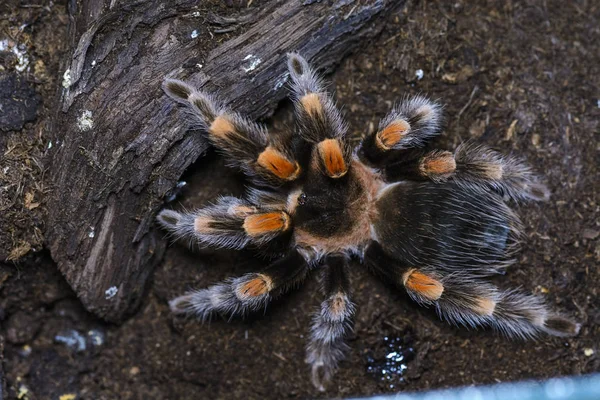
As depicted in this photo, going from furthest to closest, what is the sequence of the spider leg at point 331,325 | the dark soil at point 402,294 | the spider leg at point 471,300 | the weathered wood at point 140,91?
the dark soil at point 402,294, the spider leg at point 331,325, the spider leg at point 471,300, the weathered wood at point 140,91

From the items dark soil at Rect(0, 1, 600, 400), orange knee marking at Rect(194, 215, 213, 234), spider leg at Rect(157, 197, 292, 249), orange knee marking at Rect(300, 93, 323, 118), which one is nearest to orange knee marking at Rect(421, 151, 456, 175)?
dark soil at Rect(0, 1, 600, 400)

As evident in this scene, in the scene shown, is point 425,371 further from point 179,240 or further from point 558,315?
point 179,240

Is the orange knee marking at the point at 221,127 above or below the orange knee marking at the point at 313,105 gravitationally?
above

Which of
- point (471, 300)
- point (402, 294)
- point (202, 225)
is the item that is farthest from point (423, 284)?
point (202, 225)

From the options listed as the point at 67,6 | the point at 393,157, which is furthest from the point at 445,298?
the point at 67,6

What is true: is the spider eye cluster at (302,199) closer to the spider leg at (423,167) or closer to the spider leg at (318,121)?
the spider leg at (318,121)

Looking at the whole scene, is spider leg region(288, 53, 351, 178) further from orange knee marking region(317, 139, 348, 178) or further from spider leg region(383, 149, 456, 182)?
spider leg region(383, 149, 456, 182)

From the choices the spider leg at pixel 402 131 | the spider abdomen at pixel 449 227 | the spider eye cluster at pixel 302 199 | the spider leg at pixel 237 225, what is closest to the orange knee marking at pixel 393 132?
the spider leg at pixel 402 131
